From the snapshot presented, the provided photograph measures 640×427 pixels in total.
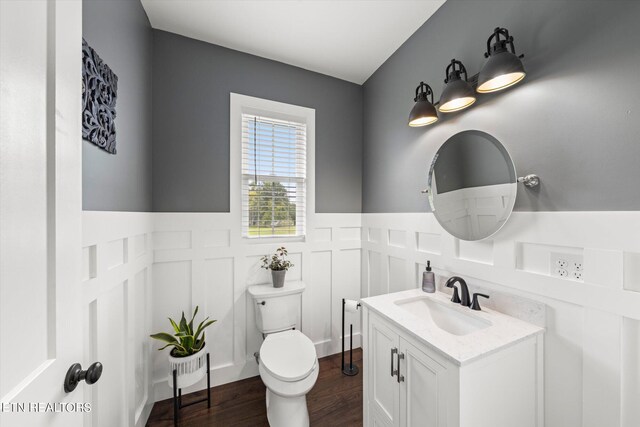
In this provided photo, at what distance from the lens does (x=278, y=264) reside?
6.43ft

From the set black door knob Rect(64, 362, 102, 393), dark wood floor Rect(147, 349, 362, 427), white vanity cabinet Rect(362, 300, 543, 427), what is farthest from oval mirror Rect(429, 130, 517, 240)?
black door knob Rect(64, 362, 102, 393)

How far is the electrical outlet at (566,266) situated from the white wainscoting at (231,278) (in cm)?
150

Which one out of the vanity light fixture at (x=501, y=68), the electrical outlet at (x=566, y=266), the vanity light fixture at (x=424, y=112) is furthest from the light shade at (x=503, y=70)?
the electrical outlet at (x=566, y=266)

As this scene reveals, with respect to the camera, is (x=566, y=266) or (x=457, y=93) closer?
(x=566, y=266)

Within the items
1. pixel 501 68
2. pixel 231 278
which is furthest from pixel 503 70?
pixel 231 278

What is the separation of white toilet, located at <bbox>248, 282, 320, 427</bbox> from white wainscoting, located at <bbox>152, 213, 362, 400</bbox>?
0.19 metres

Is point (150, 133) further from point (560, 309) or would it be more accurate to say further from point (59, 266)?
point (560, 309)

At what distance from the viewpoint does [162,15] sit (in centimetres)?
160

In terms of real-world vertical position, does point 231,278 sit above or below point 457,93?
below

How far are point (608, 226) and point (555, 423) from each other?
2.79 feet

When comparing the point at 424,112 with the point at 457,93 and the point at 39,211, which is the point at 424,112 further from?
the point at 39,211

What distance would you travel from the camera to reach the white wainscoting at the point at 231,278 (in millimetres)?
1729

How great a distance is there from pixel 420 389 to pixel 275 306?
3.73 feet

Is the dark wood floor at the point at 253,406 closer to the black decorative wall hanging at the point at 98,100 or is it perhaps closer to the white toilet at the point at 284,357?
the white toilet at the point at 284,357
